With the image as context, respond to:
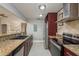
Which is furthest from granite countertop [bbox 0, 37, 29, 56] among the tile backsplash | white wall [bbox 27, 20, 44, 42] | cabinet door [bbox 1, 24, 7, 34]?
the tile backsplash

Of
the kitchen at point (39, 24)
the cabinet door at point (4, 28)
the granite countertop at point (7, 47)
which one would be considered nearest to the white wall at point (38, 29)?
the kitchen at point (39, 24)

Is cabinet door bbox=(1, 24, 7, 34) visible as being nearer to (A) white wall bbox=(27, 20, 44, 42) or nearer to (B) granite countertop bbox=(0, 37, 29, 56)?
(B) granite countertop bbox=(0, 37, 29, 56)

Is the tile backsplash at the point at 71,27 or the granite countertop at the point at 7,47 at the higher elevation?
the tile backsplash at the point at 71,27

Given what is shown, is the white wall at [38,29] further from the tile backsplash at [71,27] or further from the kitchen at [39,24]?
the tile backsplash at [71,27]

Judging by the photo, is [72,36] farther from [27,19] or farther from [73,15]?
[27,19]

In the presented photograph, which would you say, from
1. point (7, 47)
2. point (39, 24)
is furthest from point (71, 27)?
point (7, 47)

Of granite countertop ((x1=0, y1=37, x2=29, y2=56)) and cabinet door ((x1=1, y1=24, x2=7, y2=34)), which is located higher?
cabinet door ((x1=1, y1=24, x2=7, y2=34))

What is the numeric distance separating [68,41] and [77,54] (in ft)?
1.92

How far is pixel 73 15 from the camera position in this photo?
6.80 feet

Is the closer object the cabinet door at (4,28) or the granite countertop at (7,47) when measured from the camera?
the granite countertop at (7,47)

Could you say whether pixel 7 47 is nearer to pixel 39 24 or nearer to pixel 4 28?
pixel 4 28

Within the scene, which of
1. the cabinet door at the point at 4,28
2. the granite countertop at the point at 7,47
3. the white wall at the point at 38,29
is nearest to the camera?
the granite countertop at the point at 7,47

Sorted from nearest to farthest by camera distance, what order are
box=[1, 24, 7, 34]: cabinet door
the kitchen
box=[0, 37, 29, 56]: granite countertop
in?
box=[0, 37, 29, 56]: granite countertop → the kitchen → box=[1, 24, 7, 34]: cabinet door

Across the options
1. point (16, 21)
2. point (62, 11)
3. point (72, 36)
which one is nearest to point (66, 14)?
point (62, 11)
